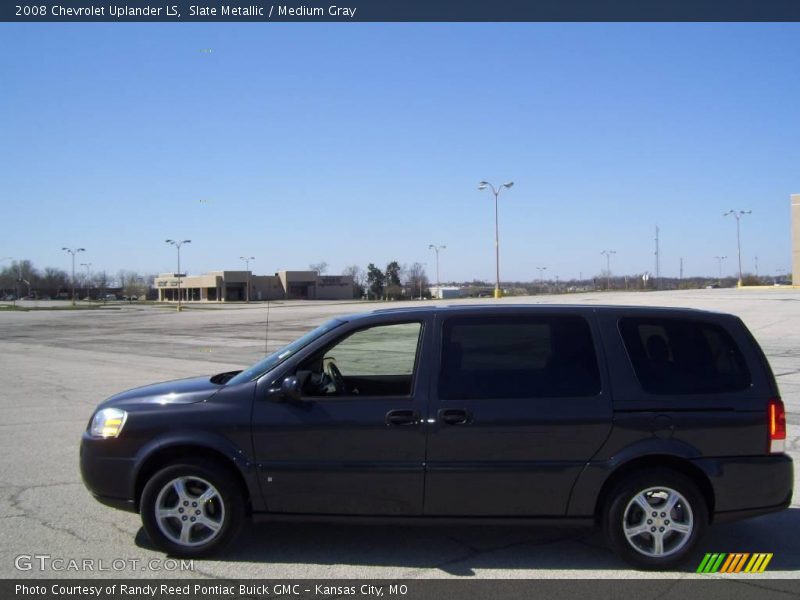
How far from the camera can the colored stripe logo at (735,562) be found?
4.38 m

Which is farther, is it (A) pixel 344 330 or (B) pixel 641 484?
(A) pixel 344 330

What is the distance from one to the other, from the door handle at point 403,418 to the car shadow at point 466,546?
72 centimetres

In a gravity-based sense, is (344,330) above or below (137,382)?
above

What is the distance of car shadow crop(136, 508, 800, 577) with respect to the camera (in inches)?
175

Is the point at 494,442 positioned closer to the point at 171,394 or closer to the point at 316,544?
the point at 316,544

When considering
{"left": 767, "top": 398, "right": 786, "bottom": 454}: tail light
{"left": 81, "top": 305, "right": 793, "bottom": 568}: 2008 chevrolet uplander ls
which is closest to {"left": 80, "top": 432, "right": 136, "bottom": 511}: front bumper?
{"left": 81, "top": 305, "right": 793, "bottom": 568}: 2008 chevrolet uplander ls

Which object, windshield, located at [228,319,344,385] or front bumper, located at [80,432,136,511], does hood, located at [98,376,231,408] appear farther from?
front bumper, located at [80,432,136,511]

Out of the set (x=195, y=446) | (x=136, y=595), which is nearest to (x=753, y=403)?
(x=195, y=446)

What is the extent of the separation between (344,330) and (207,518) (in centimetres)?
154

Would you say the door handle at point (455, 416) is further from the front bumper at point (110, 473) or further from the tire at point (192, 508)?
the front bumper at point (110, 473)

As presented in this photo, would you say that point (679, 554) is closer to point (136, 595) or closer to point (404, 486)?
point (404, 486)

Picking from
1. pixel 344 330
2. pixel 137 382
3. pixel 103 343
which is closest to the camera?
pixel 344 330

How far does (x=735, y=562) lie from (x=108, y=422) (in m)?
4.33

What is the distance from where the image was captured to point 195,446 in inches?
174
